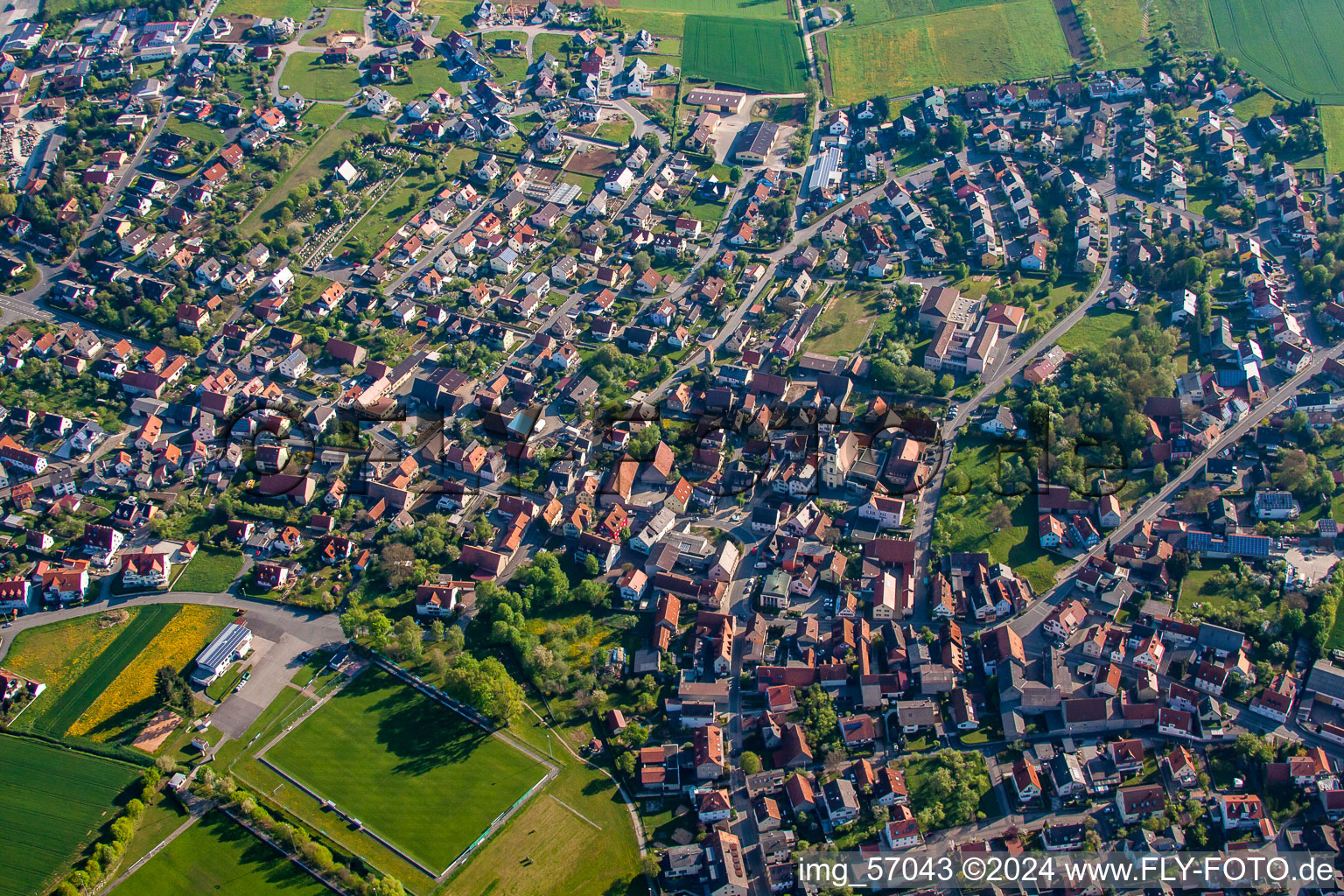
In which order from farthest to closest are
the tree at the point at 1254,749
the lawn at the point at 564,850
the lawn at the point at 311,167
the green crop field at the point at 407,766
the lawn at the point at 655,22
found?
the lawn at the point at 655,22
the lawn at the point at 311,167
the green crop field at the point at 407,766
the tree at the point at 1254,749
the lawn at the point at 564,850

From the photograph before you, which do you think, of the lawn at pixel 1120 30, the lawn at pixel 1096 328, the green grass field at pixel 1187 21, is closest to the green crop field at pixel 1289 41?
the green grass field at pixel 1187 21

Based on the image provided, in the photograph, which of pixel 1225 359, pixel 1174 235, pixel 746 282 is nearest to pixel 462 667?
pixel 746 282

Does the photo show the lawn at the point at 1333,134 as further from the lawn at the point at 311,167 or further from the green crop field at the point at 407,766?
the lawn at the point at 311,167

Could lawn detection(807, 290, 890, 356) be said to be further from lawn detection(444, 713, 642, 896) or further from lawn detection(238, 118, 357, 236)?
lawn detection(238, 118, 357, 236)

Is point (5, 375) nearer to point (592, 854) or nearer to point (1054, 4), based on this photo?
point (592, 854)

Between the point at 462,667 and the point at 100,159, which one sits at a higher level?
the point at 100,159

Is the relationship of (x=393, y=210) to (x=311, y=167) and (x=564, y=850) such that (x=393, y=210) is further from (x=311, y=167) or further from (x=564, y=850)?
(x=564, y=850)

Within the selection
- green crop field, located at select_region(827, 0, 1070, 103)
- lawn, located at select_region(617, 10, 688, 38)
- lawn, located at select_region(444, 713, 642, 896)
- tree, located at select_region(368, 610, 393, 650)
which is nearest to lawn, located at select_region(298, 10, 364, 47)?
lawn, located at select_region(617, 10, 688, 38)
